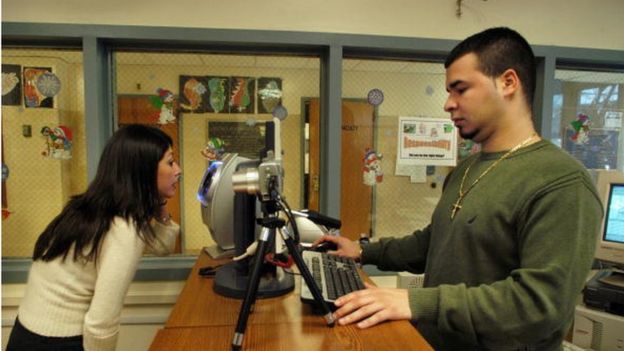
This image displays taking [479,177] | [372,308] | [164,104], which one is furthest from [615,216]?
[164,104]

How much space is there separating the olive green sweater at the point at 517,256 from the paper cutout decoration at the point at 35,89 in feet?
6.56

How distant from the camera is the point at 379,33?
6.37 feet

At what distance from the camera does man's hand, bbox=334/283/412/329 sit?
859 millimetres

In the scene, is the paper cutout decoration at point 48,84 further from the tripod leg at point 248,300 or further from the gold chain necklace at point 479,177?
the gold chain necklace at point 479,177

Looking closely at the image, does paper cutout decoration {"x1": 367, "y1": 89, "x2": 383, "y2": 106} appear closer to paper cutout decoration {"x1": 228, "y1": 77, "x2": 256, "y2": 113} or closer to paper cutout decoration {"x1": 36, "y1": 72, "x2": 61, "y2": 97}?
paper cutout decoration {"x1": 228, "y1": 77, "x2": 256, "y2": 113}

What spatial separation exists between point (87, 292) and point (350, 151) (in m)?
1.39

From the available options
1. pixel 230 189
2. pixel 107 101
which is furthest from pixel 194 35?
pixel 230 189

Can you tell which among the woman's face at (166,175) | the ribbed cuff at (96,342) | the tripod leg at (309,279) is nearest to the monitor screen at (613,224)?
the tripod leg at (309,279)

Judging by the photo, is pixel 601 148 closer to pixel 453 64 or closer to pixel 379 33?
pixel 379 33

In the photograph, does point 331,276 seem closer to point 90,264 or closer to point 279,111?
point 90,264

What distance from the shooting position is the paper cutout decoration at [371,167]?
2.11m

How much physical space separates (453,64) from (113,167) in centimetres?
112

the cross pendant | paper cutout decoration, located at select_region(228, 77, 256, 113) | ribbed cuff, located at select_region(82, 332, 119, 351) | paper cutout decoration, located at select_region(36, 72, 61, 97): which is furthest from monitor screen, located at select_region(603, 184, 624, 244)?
paper cutout decoration, located at select_region(36, 72, 61, 97)

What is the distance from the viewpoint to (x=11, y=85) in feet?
6.18
